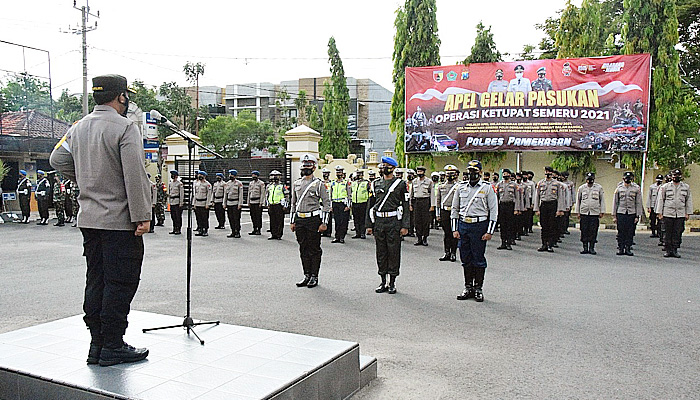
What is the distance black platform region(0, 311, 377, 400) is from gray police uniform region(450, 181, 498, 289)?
3162 mm

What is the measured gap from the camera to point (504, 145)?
1764 centimetres

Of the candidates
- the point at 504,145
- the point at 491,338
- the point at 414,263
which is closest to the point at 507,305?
the point at 491,338

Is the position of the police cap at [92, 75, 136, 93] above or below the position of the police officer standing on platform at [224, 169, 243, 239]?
above

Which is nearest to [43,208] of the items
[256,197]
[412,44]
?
[256,197]

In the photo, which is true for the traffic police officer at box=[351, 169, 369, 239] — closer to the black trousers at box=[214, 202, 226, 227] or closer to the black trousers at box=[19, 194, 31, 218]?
the black trousers at box=[214, 202, 226, 227]

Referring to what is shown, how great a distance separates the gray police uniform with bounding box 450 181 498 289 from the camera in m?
7.52

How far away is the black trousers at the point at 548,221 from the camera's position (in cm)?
1297

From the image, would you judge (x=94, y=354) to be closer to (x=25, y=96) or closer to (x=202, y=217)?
(x=202, y=217)

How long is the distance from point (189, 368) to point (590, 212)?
10.7 metres

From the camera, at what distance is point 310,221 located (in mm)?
8328

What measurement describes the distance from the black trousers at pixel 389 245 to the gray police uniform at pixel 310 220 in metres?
0.82

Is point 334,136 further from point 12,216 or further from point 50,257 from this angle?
point 50,257

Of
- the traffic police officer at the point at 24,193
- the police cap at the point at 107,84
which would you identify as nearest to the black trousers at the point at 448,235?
the police cap at the point at 107,84

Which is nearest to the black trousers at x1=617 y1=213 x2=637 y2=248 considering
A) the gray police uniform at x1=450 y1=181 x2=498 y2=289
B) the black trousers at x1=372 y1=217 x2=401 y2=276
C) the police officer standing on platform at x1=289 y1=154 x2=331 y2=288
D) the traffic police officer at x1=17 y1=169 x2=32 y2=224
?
the gray police uniform at x1=450 y1=181 x2=498 y2=289
